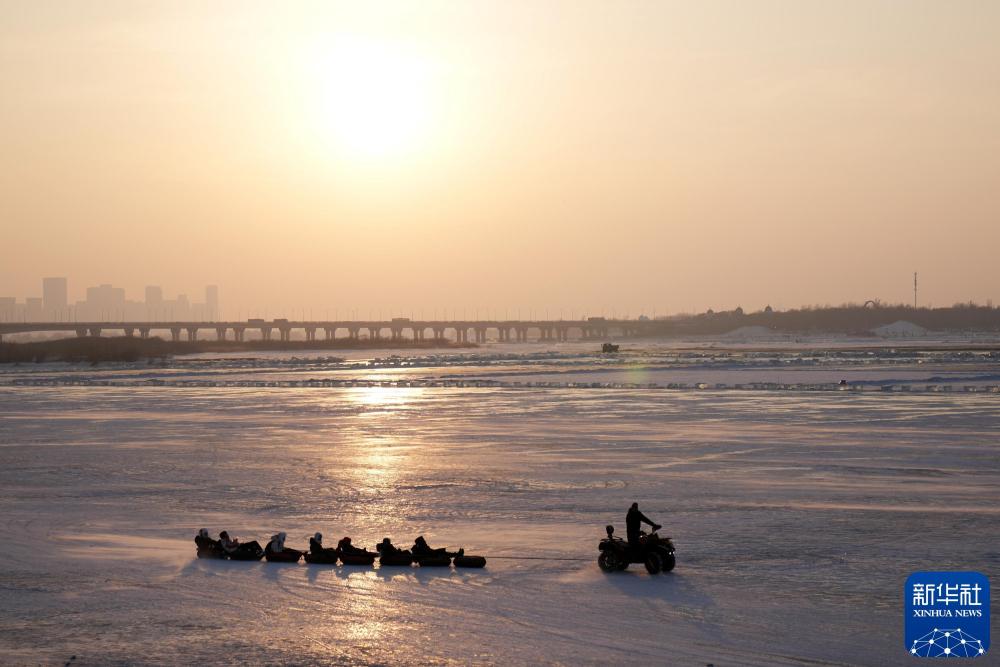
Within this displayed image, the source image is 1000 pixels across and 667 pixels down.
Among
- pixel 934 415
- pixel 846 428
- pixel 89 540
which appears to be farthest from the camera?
pixel 934 415

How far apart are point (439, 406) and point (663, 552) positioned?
107 ft

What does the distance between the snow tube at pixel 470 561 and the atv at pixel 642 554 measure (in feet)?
5.75

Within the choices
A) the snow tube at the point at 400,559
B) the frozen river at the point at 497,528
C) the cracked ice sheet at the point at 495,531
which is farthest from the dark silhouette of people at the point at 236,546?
the snow tube at the point at 400,559

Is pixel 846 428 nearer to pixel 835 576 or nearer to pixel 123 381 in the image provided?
pixel 835 576

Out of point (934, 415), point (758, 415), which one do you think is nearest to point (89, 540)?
point (758, 415)

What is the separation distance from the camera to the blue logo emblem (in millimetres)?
12867

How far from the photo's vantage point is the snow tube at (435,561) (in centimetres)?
1755

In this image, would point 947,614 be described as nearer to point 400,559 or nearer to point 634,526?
point 634,526

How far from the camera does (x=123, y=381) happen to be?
74.3 metres

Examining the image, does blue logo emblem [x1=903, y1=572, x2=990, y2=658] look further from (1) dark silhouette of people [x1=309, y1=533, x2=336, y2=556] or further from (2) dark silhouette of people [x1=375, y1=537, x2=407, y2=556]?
(1) dark silhouette of people [x1=309, y1=533, x2=336, y2=556]

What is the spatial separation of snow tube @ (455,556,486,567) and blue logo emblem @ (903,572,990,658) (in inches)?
235

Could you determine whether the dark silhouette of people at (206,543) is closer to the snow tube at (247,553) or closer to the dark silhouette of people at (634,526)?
the snow tube at (247,553)

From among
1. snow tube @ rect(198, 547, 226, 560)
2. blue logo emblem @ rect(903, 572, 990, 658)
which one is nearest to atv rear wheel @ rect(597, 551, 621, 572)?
blue logo emblem @ rect(903, 572, 990, 658)

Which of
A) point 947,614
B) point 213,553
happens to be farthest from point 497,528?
point 947,614
